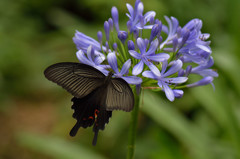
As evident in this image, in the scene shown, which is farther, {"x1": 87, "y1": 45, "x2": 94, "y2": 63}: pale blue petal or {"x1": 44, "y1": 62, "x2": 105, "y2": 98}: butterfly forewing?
{"x1": 87, "y1": 45, "x2": 94, "y2": 63}: pale blue petal

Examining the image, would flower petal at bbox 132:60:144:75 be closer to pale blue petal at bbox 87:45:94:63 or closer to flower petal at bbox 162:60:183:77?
flower petal at bbox 162:60:183:77

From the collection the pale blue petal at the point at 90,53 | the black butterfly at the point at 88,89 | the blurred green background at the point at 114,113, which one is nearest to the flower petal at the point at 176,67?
the black butterfly at the point at 88,89

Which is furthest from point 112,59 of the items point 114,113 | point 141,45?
point 114,113

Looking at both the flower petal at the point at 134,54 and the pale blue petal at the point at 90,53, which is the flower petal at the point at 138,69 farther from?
the pale blue petal at the point at 90,53

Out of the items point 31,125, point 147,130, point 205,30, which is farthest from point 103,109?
point 31,125

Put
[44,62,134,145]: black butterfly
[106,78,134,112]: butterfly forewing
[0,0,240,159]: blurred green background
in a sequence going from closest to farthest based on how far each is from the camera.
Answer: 1. [106,78,134,112]: butterfly forewing
2. [44,62,134,145]: black butterfly
3. [0,0,240,159]: blurred green background

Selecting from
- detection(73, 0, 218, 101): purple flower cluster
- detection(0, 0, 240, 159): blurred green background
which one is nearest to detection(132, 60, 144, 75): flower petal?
detection(73, 0, 218, 101): purple flower cluster

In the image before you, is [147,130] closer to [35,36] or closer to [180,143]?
[180,143]
